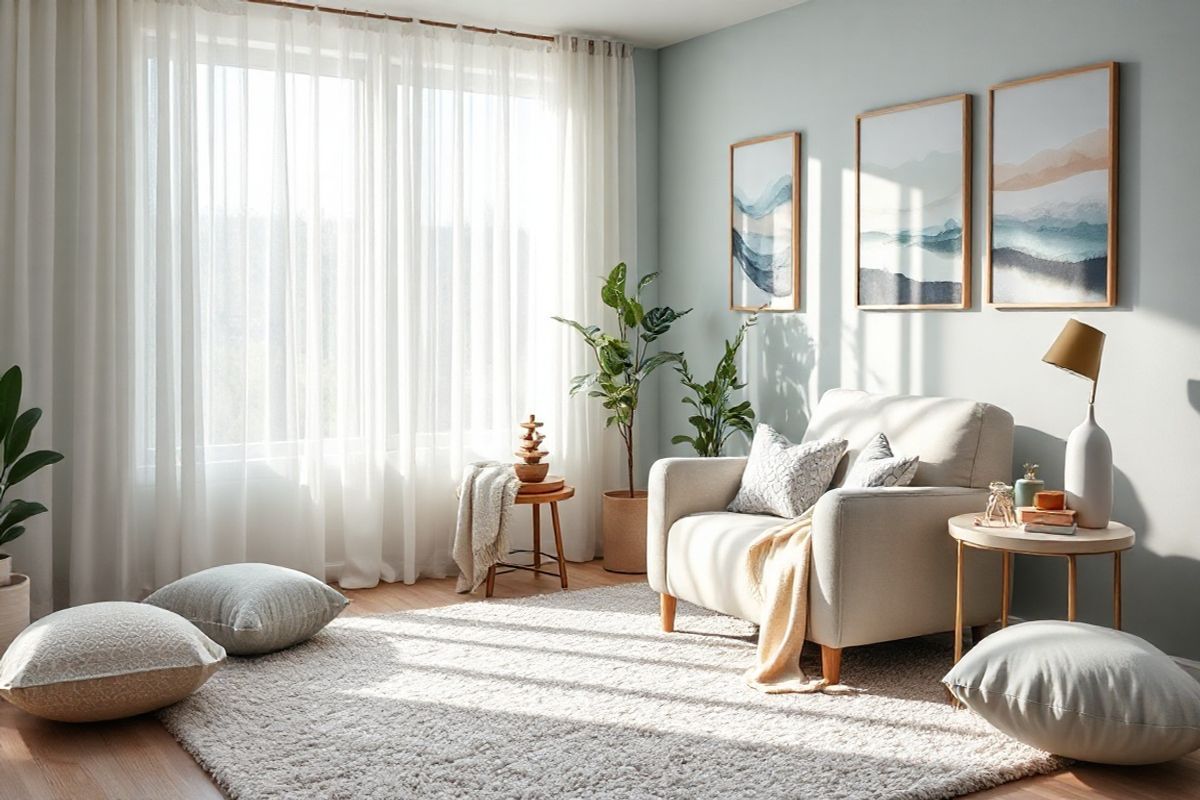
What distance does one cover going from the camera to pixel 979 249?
4.38 metres

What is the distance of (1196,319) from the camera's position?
367 cm

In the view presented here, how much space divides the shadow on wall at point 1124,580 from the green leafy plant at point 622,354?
186 centimetres

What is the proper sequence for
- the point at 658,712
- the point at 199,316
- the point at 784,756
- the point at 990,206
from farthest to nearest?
1. the point at 199,316
2. the point at 990,206
3. the point at 658,712
4. the point at 784,756

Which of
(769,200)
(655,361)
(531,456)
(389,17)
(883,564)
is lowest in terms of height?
(883,564)

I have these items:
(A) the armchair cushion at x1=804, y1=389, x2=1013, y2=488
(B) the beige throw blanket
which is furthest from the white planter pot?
(A) the armchair cushion at x1=804, y1=389, x2=1013, y2=488

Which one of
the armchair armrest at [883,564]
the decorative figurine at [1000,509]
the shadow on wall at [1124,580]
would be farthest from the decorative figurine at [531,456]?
the decorative figurine at [1000,509]

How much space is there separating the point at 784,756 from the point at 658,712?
1.58 feet

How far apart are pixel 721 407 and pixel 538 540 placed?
3.45 feet

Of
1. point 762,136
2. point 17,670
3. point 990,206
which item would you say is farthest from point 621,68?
point 17,670

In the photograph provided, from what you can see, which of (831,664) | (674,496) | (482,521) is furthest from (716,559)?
(482,521)

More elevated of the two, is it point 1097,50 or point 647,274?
point 1097,50

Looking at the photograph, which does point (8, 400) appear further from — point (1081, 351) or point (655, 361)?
point (1081, 351)

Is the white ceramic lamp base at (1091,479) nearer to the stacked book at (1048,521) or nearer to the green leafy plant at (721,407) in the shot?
the stacked book at (1048,521)

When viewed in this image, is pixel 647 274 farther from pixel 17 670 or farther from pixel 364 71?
pixel 17 670
